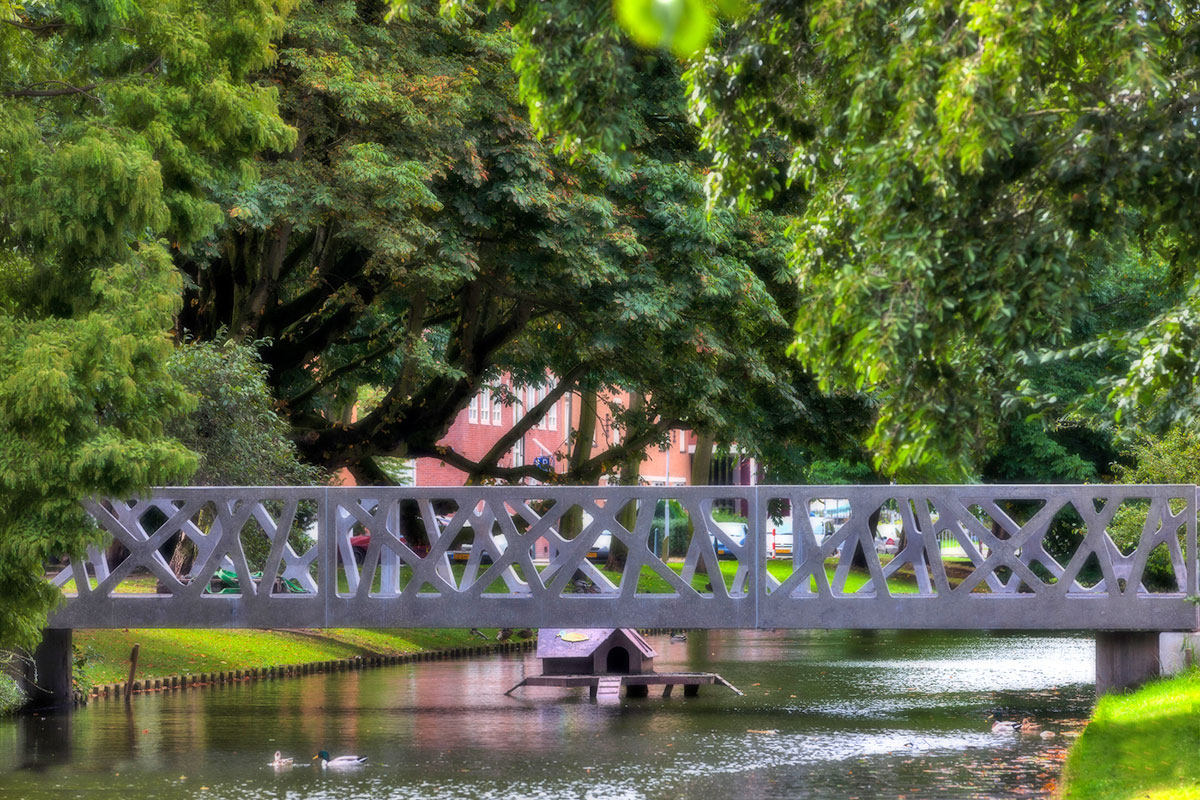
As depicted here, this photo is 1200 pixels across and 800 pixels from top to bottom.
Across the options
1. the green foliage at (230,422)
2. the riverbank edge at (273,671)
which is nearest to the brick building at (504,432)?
the riverbank edge at (273,671)

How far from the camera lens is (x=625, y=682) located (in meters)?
21.6

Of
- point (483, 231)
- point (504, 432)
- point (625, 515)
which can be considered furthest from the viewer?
point (504, 432)

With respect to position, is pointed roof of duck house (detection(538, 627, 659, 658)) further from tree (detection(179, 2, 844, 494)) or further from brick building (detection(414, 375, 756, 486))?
brick building (detection(414, 375, 756, 486))

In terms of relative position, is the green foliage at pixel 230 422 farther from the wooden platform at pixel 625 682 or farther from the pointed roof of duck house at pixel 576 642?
the wooden platform at pixel 625 682

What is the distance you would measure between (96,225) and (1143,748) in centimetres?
953

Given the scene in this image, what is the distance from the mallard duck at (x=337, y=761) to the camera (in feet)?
48.4

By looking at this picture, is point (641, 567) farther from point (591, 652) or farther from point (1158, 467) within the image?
point (1158, 467)

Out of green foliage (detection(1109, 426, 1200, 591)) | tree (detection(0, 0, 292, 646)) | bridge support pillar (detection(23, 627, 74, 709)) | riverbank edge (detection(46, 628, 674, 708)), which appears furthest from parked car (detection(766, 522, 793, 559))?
tree (detection(0, 0, 292, 646))

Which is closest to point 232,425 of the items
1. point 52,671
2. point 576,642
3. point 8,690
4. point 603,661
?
point 52,671

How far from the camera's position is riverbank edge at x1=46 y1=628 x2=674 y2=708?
70.2 ft

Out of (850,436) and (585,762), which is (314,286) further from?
(585,762)

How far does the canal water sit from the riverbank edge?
47cm

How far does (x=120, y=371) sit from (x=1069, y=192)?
24.2 ft

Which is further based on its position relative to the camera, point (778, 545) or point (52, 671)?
point (778, 545)
